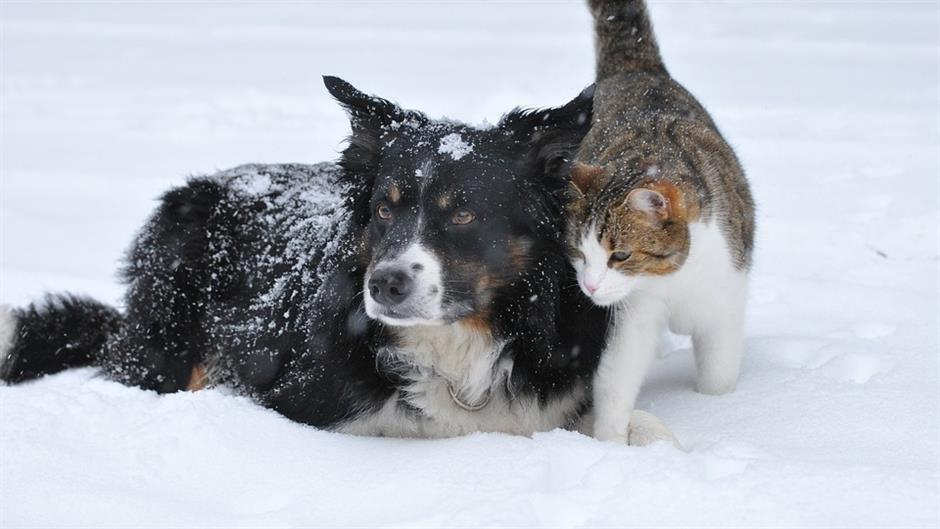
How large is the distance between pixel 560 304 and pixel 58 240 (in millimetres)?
4594

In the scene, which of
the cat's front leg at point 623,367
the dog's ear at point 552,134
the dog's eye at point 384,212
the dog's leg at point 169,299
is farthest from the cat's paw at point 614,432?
the dog's leg at point 169,299

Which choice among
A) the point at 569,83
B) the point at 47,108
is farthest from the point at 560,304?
the point at 47,108

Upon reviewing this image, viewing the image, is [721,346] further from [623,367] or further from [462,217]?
[462,217]

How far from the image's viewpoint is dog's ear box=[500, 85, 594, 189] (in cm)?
377

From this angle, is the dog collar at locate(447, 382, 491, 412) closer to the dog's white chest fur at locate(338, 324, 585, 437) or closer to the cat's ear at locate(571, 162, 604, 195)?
the dog's white chest fur at locate(338, 324, 585, 437)

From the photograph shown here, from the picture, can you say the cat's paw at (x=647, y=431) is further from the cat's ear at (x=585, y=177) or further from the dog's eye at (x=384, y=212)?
the dog's eye at (x=384, y=212)

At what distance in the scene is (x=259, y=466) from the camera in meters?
3.19

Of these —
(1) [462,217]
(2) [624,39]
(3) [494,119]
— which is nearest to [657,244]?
(1) [462,217]

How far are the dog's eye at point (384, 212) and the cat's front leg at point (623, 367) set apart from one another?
3.27ft

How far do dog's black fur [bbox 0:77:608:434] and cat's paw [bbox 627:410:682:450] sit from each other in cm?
33

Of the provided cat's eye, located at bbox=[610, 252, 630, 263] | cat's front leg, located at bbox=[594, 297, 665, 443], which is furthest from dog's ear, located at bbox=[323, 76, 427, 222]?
cat's front leg, located at bbox=[594, 297, 665, 443]

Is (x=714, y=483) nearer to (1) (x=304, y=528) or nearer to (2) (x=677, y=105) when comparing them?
(1) (x=304, y=528)

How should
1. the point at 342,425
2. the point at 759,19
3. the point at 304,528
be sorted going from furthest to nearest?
the point at 759,19
the point at 342,425
the point at 304,528

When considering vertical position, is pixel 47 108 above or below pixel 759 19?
below
